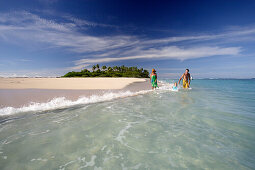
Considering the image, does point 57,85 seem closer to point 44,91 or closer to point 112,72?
point 44,91

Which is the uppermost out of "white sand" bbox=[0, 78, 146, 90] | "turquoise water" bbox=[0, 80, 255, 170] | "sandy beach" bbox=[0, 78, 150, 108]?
"white sand" bbox=[0, 78, 146, 90]

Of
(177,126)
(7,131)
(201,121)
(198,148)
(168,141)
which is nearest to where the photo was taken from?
(198,148)

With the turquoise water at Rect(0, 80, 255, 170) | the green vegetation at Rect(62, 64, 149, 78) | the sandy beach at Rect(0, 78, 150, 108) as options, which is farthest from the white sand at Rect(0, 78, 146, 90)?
the green vegetation at Rect(62, 64, 149, 78)

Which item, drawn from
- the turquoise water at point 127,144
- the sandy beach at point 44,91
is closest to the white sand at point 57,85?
the sandy beach at point 44,91

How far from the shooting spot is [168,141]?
287cm

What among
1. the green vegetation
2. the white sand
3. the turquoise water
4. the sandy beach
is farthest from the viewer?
the green vegetation

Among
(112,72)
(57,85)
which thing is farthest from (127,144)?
(112,72)

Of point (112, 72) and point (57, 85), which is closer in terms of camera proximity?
point (57, 85)

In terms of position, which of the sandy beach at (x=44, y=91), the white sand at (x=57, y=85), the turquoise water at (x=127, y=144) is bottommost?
the turquoise water at (x=127, y=144)

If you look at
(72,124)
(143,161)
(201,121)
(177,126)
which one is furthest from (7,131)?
(201,121)

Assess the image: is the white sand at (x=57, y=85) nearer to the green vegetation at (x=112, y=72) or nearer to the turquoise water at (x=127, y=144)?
the turquoise water at (x=127, y=144)

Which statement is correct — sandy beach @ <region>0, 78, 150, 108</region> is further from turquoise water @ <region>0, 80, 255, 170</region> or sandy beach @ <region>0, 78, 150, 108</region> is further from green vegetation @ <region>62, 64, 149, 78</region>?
green vegetation @ <region>62, 64, 149, 78</region>

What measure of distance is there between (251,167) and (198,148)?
2.65 ft

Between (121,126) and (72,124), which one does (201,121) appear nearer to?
(121,126)
